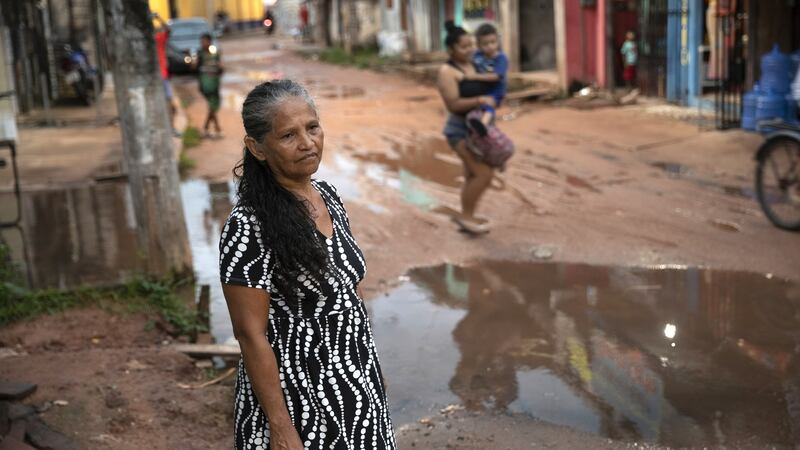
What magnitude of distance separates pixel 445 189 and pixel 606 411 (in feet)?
18.7

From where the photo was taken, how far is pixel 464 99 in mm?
7855

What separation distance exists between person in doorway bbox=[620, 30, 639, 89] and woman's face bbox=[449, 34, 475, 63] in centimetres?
985

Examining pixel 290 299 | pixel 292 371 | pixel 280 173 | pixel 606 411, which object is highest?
pixel 280 173

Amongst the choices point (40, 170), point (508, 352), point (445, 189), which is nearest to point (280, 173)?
point (508, 352)

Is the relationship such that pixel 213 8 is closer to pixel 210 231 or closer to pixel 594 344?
pixel 210 231

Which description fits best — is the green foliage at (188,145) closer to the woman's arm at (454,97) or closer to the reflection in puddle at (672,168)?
the woman's arm at (454,97)

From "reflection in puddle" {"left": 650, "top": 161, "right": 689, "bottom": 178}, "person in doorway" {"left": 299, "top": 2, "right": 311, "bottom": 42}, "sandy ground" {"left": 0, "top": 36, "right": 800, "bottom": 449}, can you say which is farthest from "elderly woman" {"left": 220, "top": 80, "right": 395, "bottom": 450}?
"person in doorway" {"left": 299, "top": 2, "right": 311, "bottom": 42}

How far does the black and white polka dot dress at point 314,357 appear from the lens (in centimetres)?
264

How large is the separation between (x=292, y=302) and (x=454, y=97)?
5.33 metres

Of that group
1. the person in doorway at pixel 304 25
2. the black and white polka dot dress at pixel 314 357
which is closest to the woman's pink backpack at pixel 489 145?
the black and white polka dot dress at pixel 314 357

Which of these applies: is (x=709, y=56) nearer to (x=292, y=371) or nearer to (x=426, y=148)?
(x=426, y=148)

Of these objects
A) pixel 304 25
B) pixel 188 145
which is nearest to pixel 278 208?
pixel 188 145

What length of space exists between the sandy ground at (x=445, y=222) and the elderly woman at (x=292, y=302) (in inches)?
→ 76.4

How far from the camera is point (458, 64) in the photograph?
26.0 feet
